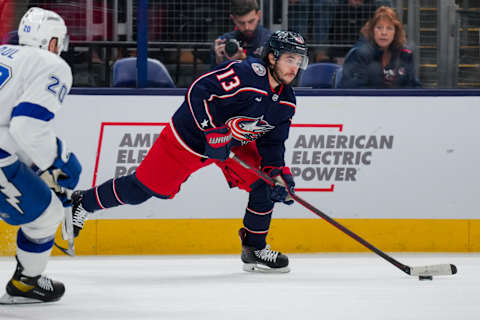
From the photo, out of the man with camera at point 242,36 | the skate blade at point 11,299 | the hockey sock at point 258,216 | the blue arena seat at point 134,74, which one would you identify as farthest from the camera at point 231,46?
the skate blade at point 11,299

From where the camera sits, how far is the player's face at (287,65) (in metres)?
3.84

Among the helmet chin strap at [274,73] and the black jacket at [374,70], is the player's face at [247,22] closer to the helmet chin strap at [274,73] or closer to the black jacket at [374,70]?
the black jacket at [374,70]

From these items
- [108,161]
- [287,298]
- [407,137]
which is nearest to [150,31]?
[108,161]

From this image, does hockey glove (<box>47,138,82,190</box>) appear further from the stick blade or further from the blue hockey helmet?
the stick blade

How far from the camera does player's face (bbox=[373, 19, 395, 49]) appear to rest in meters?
4.66

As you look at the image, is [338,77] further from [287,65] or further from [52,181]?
[52,181]

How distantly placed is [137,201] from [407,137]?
5.02ft

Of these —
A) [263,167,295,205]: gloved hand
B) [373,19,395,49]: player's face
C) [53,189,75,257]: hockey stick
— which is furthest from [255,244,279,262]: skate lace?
[373,19,395,49]: player's face

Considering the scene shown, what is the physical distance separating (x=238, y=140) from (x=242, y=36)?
2.66 ft

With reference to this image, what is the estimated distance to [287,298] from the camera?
11.2 ft

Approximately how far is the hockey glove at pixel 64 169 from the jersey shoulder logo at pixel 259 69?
111cm

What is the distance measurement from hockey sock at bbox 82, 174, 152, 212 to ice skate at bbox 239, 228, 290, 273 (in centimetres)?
55

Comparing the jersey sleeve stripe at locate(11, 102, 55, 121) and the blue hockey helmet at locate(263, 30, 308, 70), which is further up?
the blue hockey helmet at locate(263, 30, 308, 70)

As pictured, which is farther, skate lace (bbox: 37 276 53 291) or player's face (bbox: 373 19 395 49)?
player's face (bbox: 373 19 395 49)
